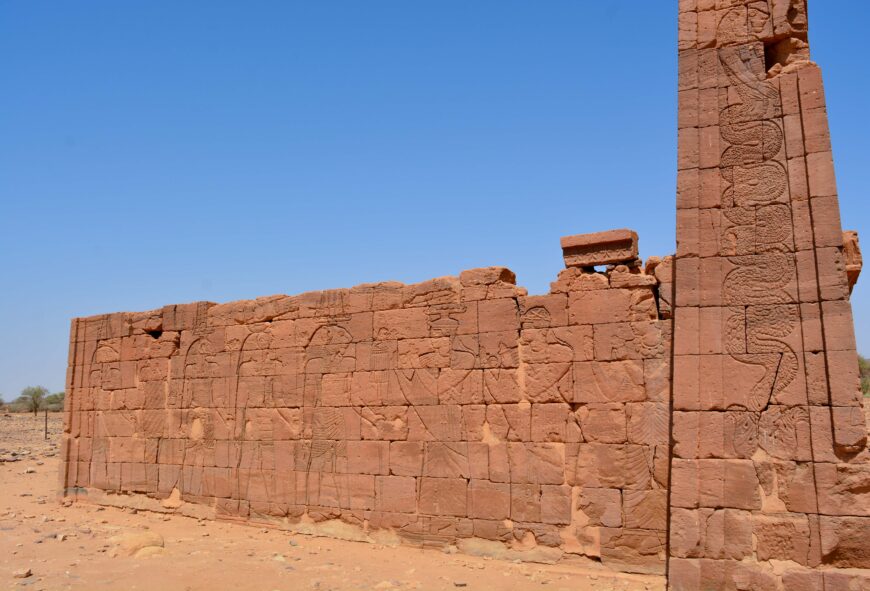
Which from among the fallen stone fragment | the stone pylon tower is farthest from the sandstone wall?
the fallen stone fragment

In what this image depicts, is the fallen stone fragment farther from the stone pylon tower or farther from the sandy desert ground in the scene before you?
the stone pylon tower

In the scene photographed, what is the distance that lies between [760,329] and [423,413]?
3550 mm

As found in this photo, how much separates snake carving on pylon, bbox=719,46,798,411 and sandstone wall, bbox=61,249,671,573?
0.83 m

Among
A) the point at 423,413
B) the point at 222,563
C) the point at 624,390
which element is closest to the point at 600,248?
the point at 624,390

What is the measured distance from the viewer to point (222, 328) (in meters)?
10.0

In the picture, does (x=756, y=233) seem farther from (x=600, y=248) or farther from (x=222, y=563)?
(x=222, y=563)

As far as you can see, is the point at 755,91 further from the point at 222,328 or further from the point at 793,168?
the point at 222,328

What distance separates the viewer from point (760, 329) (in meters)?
6.19

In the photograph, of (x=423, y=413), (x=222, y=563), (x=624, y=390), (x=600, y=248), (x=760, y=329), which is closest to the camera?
(x=760, y=329)

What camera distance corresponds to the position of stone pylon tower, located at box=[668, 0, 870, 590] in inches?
228

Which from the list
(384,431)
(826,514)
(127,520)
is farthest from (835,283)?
(127,520)

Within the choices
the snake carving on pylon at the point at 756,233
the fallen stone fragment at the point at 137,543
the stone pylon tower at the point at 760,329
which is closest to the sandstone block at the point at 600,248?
the stone pylon tower at the point at 760,329

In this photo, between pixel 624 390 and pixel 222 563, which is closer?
pixel 624 390

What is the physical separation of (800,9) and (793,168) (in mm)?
1475
